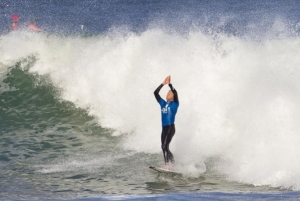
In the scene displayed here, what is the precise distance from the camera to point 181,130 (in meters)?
16.8

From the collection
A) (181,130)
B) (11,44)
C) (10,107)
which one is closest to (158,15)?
(11,44)

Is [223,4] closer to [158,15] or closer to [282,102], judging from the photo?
[158,15]

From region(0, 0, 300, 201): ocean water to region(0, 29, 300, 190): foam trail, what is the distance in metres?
0.03

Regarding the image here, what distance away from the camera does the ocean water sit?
13602 millimetres

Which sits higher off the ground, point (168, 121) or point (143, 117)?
point (143, 117)

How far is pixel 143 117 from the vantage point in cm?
1870

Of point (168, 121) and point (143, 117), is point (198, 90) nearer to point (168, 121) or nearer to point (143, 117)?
point (143, 117)

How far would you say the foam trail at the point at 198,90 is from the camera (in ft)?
48.4

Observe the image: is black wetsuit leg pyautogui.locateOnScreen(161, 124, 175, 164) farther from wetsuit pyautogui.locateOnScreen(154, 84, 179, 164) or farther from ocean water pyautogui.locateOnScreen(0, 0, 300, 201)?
ocean water pyautogui.locateOnScreen(0, 0, 300, 201)

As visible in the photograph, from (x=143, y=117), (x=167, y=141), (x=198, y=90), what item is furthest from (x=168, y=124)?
(x=198, y=90)

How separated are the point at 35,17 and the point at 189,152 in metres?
28.3

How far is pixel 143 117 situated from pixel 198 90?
1573mm

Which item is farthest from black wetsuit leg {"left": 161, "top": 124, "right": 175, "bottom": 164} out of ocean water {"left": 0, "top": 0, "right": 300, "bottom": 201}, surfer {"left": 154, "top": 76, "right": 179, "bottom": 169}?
ocean water {"left": 0, "top": 0, "right": 300, "bottom": 201}

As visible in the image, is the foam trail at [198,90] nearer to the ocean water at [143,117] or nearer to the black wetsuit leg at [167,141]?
the ocean water at [143,117]
